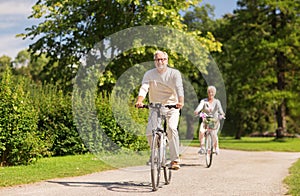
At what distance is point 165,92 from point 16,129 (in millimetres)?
4790

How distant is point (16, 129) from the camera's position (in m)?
12.1

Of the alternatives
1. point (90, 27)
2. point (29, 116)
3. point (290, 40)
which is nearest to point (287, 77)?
point (290, 40)

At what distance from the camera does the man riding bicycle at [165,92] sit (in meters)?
8.71

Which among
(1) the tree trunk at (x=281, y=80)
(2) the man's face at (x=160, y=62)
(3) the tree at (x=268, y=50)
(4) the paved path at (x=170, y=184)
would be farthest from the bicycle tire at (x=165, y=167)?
(1) the tree trunk at (x=281, y=80)

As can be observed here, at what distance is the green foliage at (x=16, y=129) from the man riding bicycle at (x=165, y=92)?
177 inches

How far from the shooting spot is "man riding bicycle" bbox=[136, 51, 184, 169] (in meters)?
8.71

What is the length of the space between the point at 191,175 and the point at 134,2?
40.0 feet

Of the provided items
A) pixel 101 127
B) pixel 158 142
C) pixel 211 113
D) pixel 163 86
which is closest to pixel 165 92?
pixel 163 86

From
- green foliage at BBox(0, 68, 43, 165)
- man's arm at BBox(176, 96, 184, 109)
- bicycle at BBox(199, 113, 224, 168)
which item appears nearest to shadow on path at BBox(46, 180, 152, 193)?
man's arm at BBox(176, 96, 184, 109)

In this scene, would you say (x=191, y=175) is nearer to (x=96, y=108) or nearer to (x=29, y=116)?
(x=29, y=116)

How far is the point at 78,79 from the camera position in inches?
938

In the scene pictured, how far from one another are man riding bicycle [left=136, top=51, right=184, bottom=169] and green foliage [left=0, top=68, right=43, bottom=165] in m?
4.49

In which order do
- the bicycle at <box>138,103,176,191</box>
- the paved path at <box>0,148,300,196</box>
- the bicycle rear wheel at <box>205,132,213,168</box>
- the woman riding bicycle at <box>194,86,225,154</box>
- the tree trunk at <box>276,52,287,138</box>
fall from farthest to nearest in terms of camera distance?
the tree trunk at <box>276,52,287,138</box> < the woman riding bicycle at <box>194,86,225,154</box> < the bicycle rear wheel at <box>205,132,213,168</box> < the bicycle at <box>138,103,176,191</box> < the paved path at <box>0,148,300,196</box>

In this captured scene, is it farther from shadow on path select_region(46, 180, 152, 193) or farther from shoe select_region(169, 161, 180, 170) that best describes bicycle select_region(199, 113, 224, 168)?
shadow on path select_region(46, 180, 152, 193)
